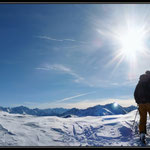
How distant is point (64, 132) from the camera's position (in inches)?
370

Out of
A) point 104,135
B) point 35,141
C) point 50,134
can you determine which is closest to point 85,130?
point 104,135

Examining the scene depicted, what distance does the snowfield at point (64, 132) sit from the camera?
8.57 m

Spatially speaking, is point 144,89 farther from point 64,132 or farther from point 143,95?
point 64,132

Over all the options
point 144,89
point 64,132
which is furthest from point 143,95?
point 64,132

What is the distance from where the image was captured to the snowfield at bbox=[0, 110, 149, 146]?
857cm

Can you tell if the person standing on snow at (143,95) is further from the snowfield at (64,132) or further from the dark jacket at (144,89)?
the snowfield at (64,132)

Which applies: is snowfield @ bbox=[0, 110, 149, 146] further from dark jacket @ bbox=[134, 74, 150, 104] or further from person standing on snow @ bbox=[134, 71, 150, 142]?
dark jacket @ bbox=[134, 74, 150, 104]

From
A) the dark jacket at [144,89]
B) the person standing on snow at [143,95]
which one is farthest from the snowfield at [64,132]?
the dark jacket at [144,89]

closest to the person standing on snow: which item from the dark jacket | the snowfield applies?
the dark jacket

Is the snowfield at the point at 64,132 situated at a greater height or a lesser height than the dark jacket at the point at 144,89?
lesser

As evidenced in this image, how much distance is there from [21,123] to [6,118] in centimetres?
96

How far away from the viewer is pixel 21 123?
33.0 ft

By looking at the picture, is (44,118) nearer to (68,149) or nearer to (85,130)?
(85,130)

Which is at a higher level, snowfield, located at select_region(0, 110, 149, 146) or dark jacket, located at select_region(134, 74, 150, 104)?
dark jacket, located at select_region(134, 74, 150, 104)
